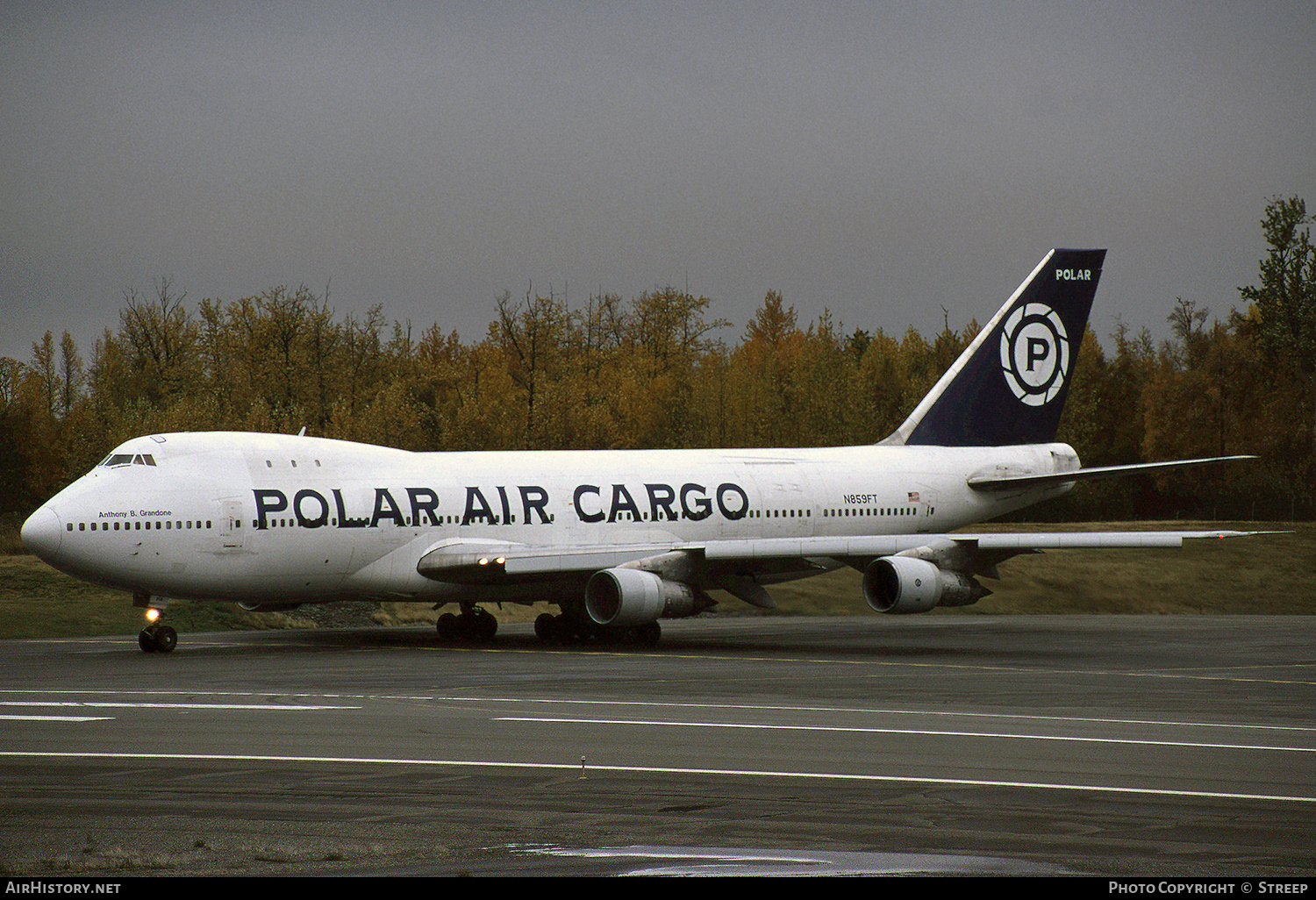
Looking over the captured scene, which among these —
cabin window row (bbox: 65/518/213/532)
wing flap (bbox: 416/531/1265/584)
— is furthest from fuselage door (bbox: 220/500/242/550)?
wing flap (bbox: 416/531/1265/584)

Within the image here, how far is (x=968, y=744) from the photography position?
16.5m

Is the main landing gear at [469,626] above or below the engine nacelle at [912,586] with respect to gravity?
below

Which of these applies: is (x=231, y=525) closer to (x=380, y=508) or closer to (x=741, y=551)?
(x=380, y=508)

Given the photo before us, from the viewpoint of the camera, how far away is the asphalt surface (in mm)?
10656

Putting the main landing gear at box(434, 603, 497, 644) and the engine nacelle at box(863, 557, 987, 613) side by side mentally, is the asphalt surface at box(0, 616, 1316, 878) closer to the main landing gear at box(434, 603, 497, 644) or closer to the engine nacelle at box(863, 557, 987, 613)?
the engine nacelle at box(863, 557, 987, 613)

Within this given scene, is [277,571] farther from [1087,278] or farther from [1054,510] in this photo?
[1054,510]

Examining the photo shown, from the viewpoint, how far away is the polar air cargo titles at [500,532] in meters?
29.7

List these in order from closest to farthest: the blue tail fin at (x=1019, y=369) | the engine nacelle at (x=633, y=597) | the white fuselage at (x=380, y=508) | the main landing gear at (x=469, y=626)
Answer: the white fuselage at (x=380, y=508) → the engine nacelle at (x=633, y=597) → the main landing gear at (x=469, y=626) → the blue tail fin at (x=1019, y=369)

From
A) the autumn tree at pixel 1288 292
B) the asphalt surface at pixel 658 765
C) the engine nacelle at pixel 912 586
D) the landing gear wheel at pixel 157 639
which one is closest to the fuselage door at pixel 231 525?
the landing gear wheel at pixel 157 639

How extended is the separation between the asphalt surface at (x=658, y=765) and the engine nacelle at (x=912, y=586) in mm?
1474

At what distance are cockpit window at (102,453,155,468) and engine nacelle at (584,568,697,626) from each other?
364 inches

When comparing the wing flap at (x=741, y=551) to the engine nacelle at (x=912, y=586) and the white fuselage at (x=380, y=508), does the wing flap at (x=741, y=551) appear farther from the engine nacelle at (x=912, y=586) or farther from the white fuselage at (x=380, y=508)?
the white fuselage at (x=380, y=508)

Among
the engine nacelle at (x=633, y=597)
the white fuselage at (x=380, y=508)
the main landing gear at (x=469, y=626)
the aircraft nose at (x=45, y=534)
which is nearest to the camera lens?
the aircraft nose at (x=45, y=534)

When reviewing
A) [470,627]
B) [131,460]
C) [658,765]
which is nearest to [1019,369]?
[470,627]
